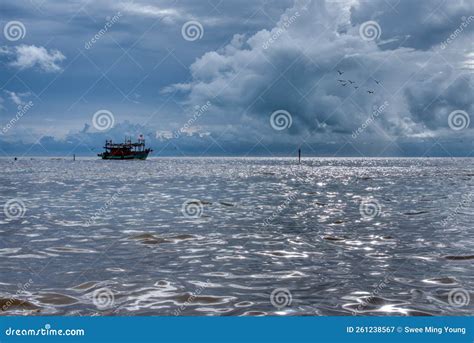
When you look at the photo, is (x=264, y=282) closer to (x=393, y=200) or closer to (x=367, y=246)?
(x=367, y=246)

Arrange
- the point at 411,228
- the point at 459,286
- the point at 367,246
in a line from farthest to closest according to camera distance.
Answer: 1. the point at 411,228
2. the point at 367,246
3. the point at 459,286

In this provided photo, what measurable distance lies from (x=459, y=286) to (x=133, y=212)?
16.6 m

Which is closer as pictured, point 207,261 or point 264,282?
point 264,282

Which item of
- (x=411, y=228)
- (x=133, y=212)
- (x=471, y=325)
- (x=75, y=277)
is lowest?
(x=471, y=325)

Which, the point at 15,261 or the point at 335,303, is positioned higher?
the point at 15,261

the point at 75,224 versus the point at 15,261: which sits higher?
the point at 75,224

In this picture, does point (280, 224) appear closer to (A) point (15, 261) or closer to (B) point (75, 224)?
(B) point (75, 224)

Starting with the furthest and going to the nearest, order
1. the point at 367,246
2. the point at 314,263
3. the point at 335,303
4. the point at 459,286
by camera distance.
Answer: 1. the point at 367,246
2. the point at 314,263
3. the point at 459,286
4. the point at 335,303

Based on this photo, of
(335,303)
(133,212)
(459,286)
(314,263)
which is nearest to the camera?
(335,303)

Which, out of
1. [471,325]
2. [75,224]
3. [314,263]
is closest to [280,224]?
[314,263]

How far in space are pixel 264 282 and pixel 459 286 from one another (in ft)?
14.2

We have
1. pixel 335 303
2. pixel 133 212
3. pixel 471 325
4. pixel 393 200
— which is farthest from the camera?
pixel 393 200

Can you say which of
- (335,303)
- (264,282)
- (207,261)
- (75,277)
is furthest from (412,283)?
(75,277)

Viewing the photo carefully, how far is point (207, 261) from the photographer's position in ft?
41.0
